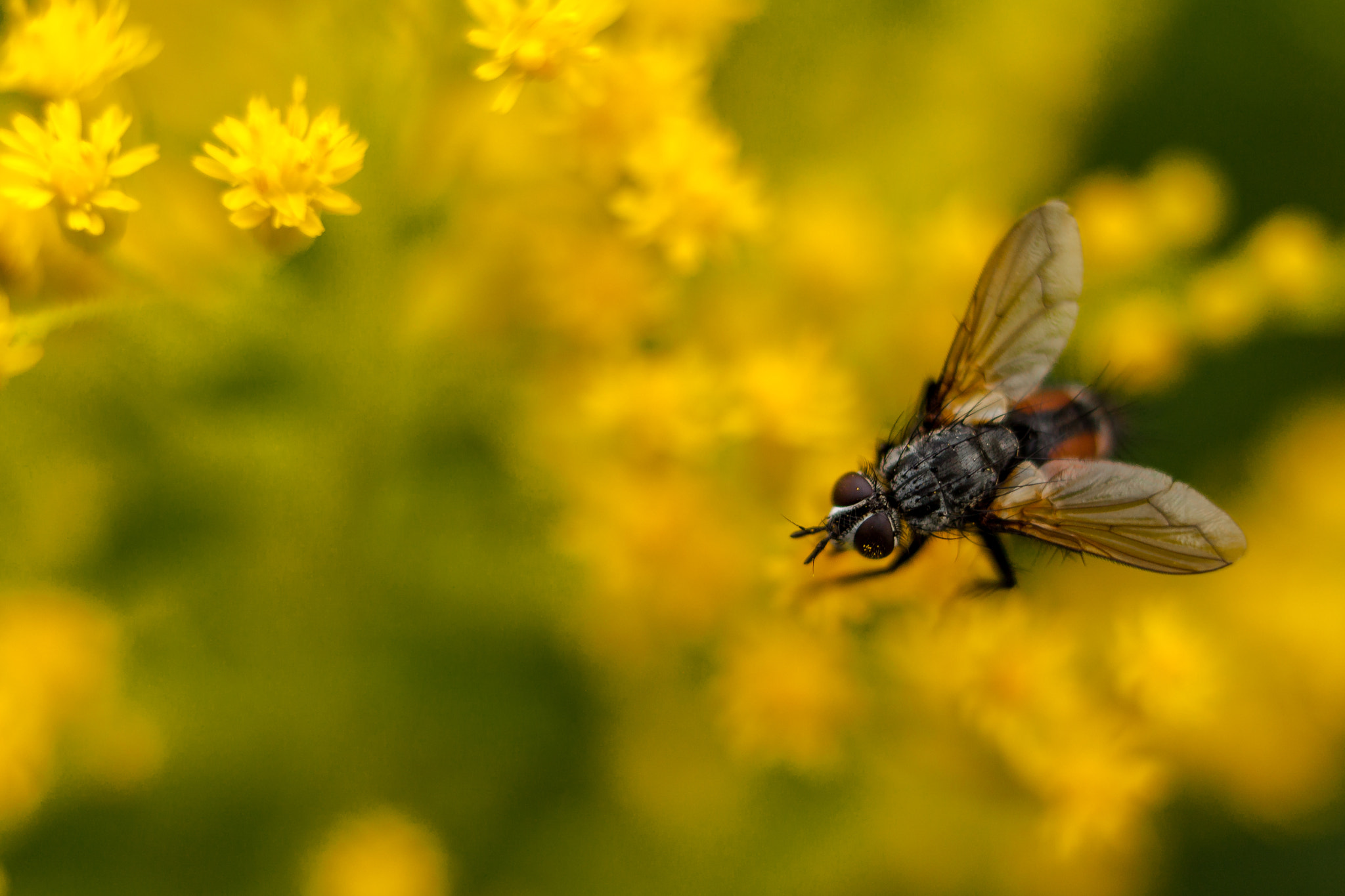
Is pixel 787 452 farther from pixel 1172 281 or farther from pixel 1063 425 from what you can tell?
pixel 1172 281

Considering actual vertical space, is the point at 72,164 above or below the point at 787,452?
above

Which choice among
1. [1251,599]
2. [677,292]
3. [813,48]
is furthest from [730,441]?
[1251,599]

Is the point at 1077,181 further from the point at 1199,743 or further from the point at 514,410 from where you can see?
the point at 514,410

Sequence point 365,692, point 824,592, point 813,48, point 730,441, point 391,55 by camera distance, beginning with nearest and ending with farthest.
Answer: point 391,55 < point 824,592 < point 730,441 < point 365,692 < point 813,48

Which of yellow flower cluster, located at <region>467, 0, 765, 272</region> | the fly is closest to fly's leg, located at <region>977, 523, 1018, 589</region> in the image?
the fly

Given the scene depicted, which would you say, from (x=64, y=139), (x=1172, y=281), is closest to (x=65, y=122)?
(x=64, y=139)

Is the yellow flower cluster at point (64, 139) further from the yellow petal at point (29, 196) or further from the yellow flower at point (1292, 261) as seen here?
the yellow flower at point (1292, 261)

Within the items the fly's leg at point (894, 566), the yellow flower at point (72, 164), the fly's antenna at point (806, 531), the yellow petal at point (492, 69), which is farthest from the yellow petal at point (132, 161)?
the fly's leg at point (894, 566)
